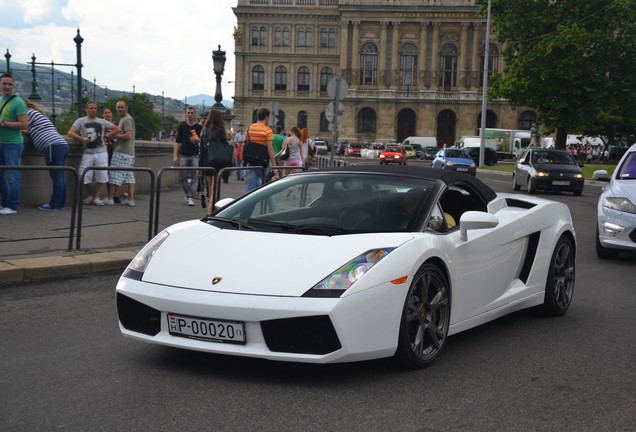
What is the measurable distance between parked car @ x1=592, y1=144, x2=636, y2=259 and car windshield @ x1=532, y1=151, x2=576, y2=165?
19551mm

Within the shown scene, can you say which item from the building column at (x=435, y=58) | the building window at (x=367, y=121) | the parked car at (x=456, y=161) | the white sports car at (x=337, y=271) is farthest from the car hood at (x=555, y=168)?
the building window at (x=367, y=121)

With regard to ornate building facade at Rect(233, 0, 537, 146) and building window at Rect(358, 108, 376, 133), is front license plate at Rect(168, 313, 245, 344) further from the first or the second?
building window at Rect(358, 108, 376, 133)

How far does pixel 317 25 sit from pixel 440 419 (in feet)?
393

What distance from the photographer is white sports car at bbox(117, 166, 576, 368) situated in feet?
16.3

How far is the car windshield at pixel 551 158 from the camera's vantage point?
3127 centimetres

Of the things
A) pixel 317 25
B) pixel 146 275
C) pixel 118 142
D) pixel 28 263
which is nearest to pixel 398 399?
pixel 146 275

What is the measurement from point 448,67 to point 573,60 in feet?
216

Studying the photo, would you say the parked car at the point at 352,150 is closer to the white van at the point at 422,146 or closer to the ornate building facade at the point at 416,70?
the white van at the point at 422,146

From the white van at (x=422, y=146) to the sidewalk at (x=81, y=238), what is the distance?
75.0 metres

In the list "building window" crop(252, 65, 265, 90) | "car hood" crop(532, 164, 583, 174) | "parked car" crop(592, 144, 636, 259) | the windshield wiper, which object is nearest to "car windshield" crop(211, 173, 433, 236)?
the windshield wiper

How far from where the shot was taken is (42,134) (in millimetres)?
14008

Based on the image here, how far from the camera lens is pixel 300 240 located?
552 cm

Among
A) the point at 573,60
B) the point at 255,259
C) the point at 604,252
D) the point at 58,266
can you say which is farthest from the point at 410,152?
the point at 255,259

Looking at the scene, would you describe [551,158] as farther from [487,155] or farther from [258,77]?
[258,77]
